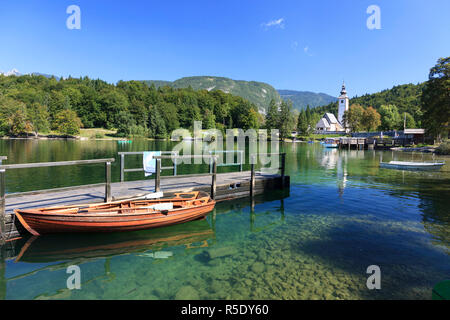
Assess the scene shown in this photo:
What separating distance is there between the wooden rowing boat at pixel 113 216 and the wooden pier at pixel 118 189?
686mm

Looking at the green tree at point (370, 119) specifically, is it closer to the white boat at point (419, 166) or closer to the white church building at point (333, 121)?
the white church building at point (333, 121)

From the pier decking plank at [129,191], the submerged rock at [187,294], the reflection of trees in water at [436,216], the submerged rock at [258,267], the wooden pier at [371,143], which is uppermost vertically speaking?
the wooden pier at [371,143]

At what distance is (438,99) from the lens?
5459cm

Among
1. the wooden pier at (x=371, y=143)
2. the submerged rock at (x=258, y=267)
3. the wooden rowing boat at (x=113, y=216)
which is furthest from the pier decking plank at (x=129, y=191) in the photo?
the wooden pier at (x=371, y=143)

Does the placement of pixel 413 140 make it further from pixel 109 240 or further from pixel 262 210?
pixel 109 240

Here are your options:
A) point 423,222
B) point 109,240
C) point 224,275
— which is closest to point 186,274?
point 224,275

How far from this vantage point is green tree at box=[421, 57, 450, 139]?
53281mm

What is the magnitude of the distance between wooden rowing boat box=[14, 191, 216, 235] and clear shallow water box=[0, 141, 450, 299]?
0.53m

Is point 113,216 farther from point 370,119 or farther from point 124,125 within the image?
point 370,119

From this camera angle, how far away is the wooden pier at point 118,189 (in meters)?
9.19

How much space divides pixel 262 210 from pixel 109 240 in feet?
27.5

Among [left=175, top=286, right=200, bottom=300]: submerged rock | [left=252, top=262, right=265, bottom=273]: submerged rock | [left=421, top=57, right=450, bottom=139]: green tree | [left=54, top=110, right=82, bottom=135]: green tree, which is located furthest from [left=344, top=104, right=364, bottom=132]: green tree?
[left=175, top=286, right=200, bottom=300]: submerged rock

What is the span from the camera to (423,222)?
12969mm
